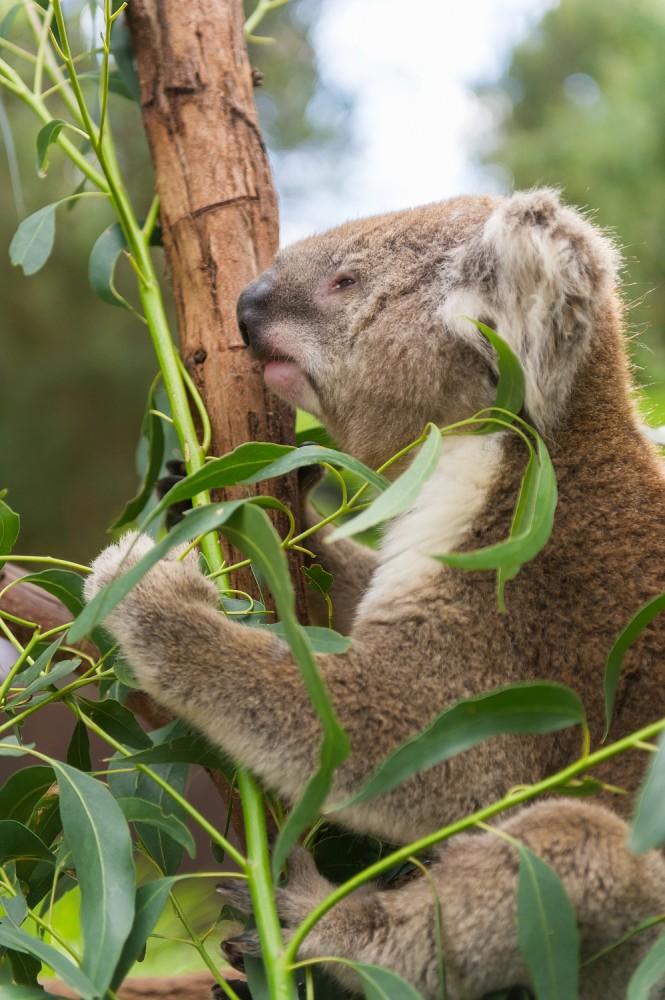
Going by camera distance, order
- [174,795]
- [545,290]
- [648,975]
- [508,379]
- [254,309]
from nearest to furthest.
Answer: [648,975], [174,795], [508,379], [545,290], [254,309]

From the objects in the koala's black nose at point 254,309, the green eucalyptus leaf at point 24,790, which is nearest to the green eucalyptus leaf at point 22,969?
the green eucalyptus leaf at point 24,790

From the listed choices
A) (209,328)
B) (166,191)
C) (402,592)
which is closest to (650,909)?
(402,592)

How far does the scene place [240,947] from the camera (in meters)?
1.53

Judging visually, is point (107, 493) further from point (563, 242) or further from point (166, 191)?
point (563, 242)

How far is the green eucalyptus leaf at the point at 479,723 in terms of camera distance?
44.6 inches

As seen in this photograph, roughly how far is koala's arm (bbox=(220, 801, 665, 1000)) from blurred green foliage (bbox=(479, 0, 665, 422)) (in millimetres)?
4328

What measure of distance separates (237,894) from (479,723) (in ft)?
2.21

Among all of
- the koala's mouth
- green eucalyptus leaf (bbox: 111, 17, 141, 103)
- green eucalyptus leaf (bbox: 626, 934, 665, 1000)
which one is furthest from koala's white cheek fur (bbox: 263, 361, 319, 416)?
green eucalyptus leaf (bbox: 626, 934, 665, 1000)

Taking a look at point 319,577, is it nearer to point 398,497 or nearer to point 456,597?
point 456,597

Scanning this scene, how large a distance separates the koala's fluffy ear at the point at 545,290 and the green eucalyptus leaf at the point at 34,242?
98 centimetres

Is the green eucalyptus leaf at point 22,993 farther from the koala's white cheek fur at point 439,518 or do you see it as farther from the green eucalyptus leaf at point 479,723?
the koala's white cheek fur at point 439,518

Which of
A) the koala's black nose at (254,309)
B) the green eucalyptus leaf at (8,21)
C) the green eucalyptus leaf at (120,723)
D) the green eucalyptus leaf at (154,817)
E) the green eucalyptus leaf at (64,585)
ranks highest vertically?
the green eucalyptus leaf at (8,21)

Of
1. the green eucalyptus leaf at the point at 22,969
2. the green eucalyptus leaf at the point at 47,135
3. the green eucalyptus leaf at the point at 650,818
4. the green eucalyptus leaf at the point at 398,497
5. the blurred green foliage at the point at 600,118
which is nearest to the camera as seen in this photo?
the green eucalyptus leaf at the point at 650,818

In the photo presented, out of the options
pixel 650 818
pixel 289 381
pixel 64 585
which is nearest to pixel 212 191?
pixel 289 381
